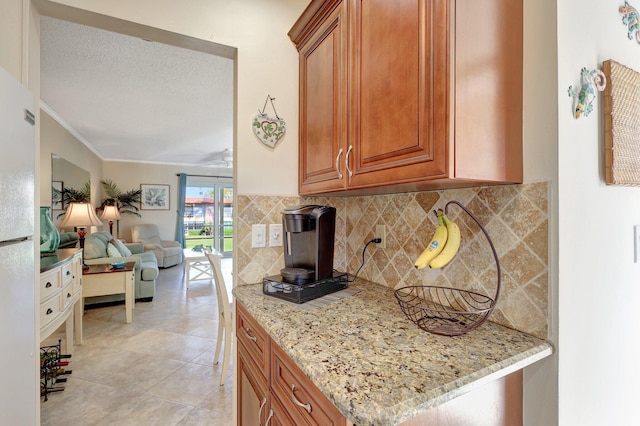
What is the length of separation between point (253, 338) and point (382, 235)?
749 mm

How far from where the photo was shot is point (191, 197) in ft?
24.3

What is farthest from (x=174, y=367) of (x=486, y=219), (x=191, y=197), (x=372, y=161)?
(x=191, y=197)

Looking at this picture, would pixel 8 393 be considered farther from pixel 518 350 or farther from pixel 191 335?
pixel 191 335

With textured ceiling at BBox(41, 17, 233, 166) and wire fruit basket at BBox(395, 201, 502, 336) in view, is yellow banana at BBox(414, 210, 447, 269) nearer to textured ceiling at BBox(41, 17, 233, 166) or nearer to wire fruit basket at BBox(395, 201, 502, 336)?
wire fruit basket at BBox(395, 201, 502, 336)

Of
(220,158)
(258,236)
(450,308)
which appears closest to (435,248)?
(450,308)

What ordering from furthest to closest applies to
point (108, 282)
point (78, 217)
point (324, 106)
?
point (108, 282), point (78, 217), point (324, 106)

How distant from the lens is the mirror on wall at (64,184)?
3.69m

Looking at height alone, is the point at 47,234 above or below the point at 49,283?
above

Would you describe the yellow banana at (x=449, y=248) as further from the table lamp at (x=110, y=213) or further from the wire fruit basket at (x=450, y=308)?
the table lamp at (x=110, y=213)

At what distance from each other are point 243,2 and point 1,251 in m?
1.49

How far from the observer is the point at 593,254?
A: 856 millimetres

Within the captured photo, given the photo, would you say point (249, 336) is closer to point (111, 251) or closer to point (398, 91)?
point (398, 91)

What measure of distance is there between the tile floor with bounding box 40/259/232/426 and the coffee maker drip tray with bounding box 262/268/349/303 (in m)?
1.18

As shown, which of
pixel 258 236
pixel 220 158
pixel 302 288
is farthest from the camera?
pixel 220 158
